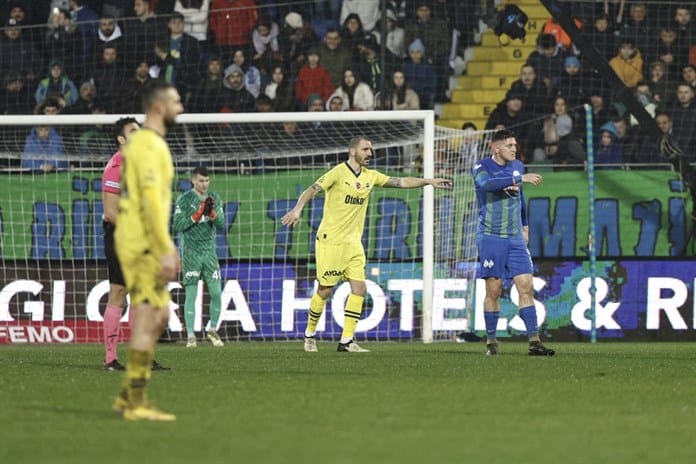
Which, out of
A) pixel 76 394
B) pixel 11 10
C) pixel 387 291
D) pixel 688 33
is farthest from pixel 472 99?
pixel 76 394

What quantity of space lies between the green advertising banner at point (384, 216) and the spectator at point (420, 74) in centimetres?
331

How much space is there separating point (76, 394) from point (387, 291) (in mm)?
9709

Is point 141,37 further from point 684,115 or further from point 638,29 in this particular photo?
point 684,115

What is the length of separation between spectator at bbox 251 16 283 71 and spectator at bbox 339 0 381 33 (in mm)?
1216

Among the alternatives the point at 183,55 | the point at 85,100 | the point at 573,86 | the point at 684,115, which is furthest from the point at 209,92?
the point at 684,115

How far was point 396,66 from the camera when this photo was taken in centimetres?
2295

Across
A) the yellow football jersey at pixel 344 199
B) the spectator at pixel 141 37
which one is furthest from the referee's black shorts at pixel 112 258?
the spectator at pixel 141 37

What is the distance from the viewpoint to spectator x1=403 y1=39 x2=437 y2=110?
23.2m

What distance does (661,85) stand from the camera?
894 inches

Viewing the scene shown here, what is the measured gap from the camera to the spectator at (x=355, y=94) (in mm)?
22438

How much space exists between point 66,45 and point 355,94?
504cm

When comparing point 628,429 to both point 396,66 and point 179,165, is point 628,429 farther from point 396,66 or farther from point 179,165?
point 396,66

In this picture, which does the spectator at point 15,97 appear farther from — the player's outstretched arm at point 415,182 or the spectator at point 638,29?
the spectator at point 638,29

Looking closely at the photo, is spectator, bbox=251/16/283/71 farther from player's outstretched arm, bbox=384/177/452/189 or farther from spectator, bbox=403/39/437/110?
player's outstretched arm, bbox=384/177/452/189
